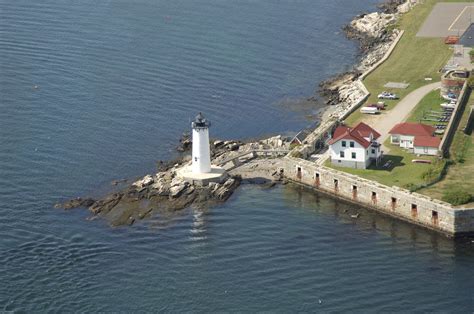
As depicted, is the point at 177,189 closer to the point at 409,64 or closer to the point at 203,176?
the point at 203,176

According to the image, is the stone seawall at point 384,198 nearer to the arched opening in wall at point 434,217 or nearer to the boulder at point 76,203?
the arched opening in wall at point 434,217

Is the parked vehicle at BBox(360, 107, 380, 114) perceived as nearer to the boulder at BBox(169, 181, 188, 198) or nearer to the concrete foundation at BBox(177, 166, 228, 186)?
the concrete foundation at BBox(177, 166, 228, 186)

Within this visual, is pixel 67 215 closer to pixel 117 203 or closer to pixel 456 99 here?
pixel 117 203

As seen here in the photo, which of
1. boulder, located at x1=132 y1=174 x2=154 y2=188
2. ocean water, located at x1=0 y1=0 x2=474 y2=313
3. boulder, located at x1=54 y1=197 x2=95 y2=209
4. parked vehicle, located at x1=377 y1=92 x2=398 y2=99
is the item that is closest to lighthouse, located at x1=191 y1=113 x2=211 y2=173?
boulder, located at x1=132 y1=174 x2=154 y2=188

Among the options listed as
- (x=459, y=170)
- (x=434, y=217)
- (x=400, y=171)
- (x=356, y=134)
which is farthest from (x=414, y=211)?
(x=356, y=134)

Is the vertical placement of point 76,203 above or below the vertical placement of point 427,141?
below

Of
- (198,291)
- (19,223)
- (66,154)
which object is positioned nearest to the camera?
(198,291)

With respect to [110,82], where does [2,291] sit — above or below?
below

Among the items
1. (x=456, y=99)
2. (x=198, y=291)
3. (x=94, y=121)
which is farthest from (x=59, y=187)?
(x=456, y=99)

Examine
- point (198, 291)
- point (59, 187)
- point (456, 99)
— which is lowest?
point (198, 291)
